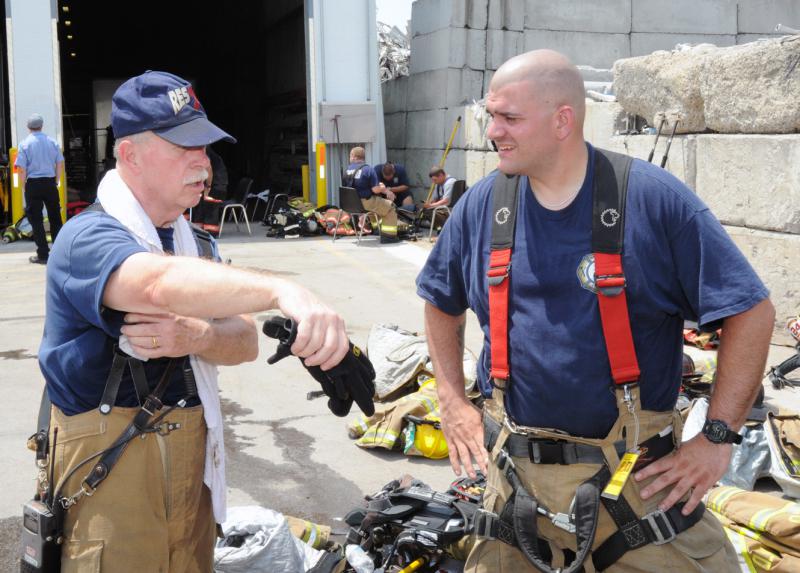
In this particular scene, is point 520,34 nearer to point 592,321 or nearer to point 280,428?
point 280,428

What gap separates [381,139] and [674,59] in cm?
982

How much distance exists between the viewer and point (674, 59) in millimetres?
8875

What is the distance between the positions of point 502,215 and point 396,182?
14.5m

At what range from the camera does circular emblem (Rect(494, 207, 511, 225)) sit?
270cm

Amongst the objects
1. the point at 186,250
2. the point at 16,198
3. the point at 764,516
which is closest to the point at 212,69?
the point at 16,198

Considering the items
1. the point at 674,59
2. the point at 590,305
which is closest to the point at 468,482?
the point at 590,305

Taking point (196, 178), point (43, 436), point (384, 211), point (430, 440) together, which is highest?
point (196, 178)

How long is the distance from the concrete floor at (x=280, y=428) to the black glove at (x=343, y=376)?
2590mm

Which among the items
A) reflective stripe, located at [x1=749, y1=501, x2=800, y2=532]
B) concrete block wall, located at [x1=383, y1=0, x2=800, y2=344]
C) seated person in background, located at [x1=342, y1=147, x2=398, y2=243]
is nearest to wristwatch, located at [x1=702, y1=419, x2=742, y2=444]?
reflective stripe, located at [x1=749, y1=501, x2=800, y2=532]

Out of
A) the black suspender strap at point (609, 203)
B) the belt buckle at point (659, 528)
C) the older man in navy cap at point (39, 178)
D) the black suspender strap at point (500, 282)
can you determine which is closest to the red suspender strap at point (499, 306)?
the black suspender strap at point (500, 282)

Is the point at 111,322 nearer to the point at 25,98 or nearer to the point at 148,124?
the point at 148,124

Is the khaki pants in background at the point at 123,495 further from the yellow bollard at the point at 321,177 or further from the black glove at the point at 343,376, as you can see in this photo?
the yellow bollard at the point at 321,177

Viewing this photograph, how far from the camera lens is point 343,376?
6.82 feet

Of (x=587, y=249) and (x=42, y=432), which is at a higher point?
(x=587, y=249)
